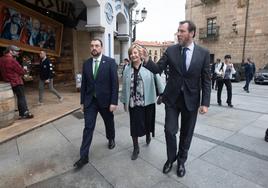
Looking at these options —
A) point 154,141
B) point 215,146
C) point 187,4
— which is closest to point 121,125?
point 154,141

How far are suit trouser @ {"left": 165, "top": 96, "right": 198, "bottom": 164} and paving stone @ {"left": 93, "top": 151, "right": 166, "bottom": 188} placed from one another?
1.12 ft

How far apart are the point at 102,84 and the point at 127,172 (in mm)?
1287

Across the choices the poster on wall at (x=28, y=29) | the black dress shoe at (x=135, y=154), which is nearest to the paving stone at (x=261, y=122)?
the black dress shoe at (x=135, y=154)

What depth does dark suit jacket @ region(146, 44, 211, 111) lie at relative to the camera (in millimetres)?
2592

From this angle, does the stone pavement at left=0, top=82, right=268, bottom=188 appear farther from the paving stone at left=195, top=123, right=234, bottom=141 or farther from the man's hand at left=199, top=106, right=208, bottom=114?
the man's hand at left=199, top=106, right=208, bottom=114

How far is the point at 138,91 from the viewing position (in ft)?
10.3

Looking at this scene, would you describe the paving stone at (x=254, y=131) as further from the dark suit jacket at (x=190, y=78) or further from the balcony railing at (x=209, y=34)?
the balcony railing at (x=209, y=34)

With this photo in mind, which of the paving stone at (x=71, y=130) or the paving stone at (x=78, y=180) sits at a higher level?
the paving stone at (x=71, y=130)

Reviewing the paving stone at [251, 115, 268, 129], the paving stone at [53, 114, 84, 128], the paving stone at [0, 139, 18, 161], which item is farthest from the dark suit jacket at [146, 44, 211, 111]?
the paving stone at [53, 114, 84, 128]

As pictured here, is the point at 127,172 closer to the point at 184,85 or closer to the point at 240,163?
the point at 184,85

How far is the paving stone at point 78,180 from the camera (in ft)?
8.47

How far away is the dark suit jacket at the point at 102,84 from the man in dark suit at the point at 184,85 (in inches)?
28.3

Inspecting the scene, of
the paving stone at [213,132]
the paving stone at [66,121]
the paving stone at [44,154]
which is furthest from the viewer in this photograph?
the paving stone at [66,121]

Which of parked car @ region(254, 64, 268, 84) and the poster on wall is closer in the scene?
the poster on wall
